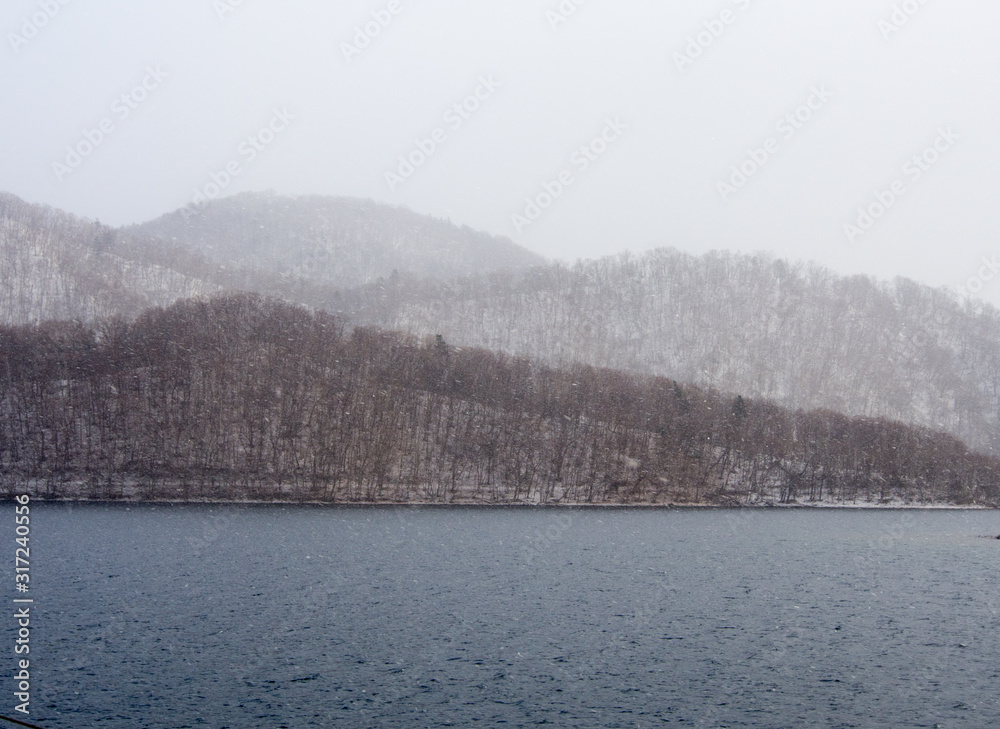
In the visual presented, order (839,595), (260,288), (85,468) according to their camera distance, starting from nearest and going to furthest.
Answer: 1. (839,595)
2. (85,468)
3. (260,288)

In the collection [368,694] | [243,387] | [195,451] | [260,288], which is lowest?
[368,694]

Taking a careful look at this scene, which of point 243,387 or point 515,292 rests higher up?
point 515,292

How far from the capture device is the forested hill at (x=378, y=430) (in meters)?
84.1

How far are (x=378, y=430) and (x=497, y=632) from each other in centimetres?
6272

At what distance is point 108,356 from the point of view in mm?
94375

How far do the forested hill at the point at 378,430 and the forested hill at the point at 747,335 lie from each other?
196 ft

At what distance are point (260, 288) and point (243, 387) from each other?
10046cm

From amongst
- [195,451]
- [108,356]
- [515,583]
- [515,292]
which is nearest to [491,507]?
[195,451]

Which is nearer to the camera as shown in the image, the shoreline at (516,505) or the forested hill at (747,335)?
the shoreline at (516,505)

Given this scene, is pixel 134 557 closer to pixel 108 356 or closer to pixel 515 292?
pixel 108 356

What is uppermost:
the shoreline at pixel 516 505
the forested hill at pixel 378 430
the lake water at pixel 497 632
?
the forested hill at pixel 378 430

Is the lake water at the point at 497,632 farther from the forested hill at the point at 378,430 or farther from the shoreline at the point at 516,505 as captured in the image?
the forested hill at the point at 378,430

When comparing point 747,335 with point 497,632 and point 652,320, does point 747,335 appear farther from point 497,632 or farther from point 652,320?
point 497,632

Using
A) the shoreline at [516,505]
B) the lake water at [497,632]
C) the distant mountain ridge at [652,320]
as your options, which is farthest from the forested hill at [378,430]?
the distant mountain ridge at [652,320]
